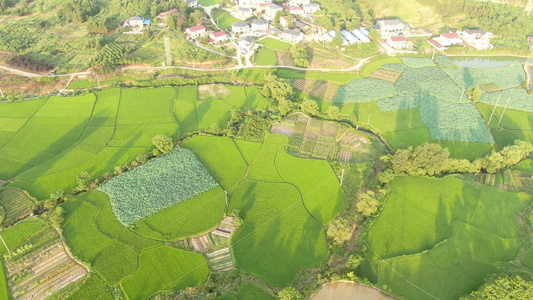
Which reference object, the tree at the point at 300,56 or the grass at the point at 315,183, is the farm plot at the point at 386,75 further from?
the grass at the point at 315,183

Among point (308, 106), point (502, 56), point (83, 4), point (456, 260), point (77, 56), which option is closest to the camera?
point (456, 260)

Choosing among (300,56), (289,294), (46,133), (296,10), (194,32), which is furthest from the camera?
(296,10)

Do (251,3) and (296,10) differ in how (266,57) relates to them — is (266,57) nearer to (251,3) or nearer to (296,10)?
Result: (296,10)

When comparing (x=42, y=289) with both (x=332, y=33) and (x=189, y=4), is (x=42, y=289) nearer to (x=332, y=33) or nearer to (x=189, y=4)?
(x=332, y=33)

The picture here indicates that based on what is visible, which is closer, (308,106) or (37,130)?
(37,130)

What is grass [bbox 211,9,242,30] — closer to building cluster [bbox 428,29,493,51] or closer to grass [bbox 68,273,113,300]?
building cluster [bbox 428,29,493,51]

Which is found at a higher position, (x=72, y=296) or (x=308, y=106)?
(x=308, y=106)

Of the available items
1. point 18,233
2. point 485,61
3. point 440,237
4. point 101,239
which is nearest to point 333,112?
point 440,237

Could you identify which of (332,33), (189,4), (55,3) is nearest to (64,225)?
(332,33)
